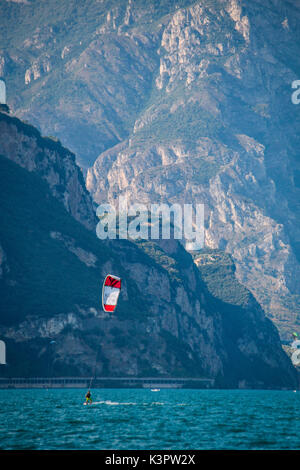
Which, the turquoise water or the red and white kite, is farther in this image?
the red and white kite

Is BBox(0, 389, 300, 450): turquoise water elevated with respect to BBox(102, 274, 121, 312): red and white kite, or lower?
lower

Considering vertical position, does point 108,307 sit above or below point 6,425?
above

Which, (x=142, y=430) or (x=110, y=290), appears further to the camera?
(x=110, y=290)

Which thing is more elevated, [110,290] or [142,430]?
[110,290]

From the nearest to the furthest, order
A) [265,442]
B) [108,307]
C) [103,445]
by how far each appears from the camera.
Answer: [103,445], [265,442], [108,307]

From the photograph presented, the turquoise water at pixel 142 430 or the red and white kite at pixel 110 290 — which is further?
the red and white kite at pixel 110 290

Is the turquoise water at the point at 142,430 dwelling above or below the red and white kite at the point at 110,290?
below

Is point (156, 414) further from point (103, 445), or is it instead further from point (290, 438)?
point (103, 445)
